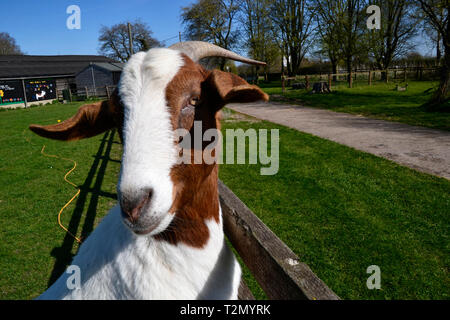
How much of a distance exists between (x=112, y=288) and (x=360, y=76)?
4029cm

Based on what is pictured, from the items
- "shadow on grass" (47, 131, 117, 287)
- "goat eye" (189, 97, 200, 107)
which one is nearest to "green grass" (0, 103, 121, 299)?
"shadow on grass" (47, 131, 117, 287)

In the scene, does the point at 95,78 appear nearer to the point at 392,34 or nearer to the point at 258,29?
the point at 258,29

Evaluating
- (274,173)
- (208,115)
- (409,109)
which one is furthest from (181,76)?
(409,109)

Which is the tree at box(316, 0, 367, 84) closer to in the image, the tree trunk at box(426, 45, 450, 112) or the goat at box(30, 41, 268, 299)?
the tree trunk at box(426, 45, 450, 112)

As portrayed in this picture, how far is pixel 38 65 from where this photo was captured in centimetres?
3738

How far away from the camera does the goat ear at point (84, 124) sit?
1668 mm

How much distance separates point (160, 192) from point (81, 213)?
455cm

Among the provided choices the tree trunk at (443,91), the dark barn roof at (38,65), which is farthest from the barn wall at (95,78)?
the tree trunk at (443,91)

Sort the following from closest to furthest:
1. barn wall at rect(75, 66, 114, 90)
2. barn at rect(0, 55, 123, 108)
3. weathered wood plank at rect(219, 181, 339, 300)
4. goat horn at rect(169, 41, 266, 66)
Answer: weathered wood plank at rect(219, 181, 339, 300) < goat horn at rect(169, 41, 266, 66) < barn at rect(0, 55, 123, 108) < barn wall at rect(75, 66, 114, 90)

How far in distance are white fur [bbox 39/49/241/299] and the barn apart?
2867cm

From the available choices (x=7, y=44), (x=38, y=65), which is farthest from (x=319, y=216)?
(x=7, y=44)

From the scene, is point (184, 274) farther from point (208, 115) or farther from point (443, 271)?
point (443, 271)

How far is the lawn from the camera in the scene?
3336mm

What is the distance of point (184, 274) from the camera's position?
5.16ft
